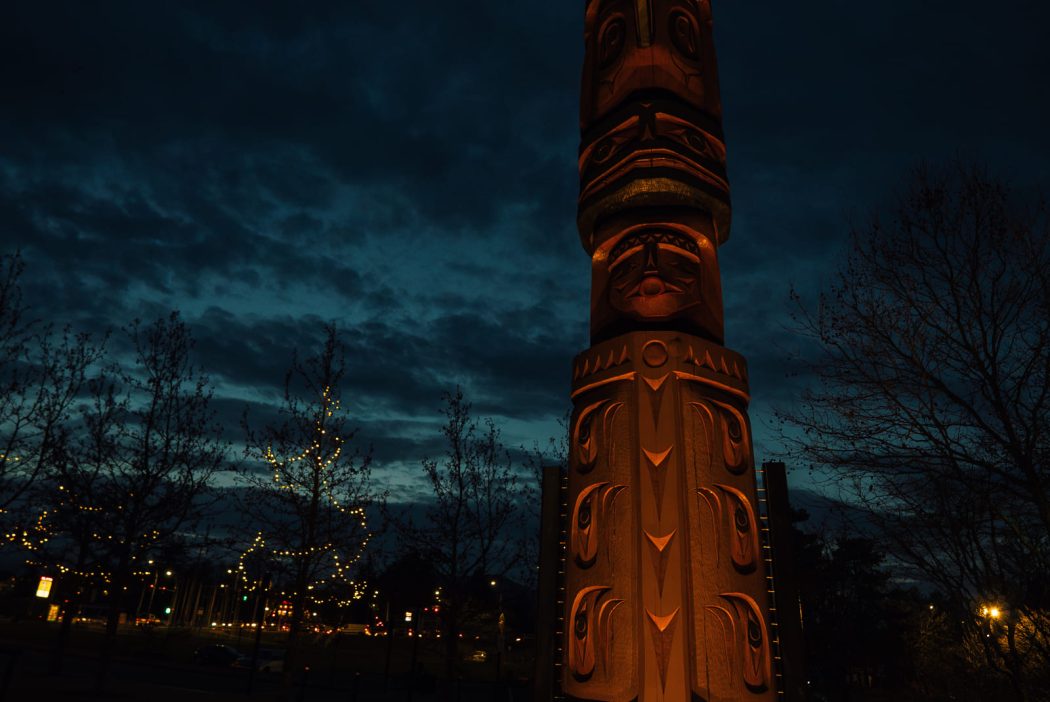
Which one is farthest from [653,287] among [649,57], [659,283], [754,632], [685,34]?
[685,34]

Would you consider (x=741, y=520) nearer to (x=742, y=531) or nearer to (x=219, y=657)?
(x=742, y=531)

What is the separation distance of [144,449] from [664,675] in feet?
49.8

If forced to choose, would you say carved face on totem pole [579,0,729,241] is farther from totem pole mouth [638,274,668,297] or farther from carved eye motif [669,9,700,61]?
totem pole mouth [638,274,668,297]

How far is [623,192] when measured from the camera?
6906 mm

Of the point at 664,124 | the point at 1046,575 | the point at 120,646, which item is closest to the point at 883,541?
the point at 1046,575

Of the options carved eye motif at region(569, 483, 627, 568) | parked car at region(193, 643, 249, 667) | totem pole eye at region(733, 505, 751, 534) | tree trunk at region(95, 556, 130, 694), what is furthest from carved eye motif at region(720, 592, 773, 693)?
parked car at region(193, 643, 249, 667)

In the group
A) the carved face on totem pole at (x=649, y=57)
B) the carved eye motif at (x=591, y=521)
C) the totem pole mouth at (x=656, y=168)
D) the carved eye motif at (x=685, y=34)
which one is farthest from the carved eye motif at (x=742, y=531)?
the carved eye motif at (x=685, y=34)

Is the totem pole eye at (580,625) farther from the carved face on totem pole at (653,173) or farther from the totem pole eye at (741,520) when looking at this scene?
the carved face on totem pole at (653,173)

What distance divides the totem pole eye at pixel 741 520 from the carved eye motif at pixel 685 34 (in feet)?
18.9

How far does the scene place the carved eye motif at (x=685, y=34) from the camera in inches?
322

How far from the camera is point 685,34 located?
8367 millimetres

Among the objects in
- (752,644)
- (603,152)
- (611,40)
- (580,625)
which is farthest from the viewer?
(611,40)

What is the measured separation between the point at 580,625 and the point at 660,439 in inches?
64.1

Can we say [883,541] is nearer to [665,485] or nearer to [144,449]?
[665,485]
